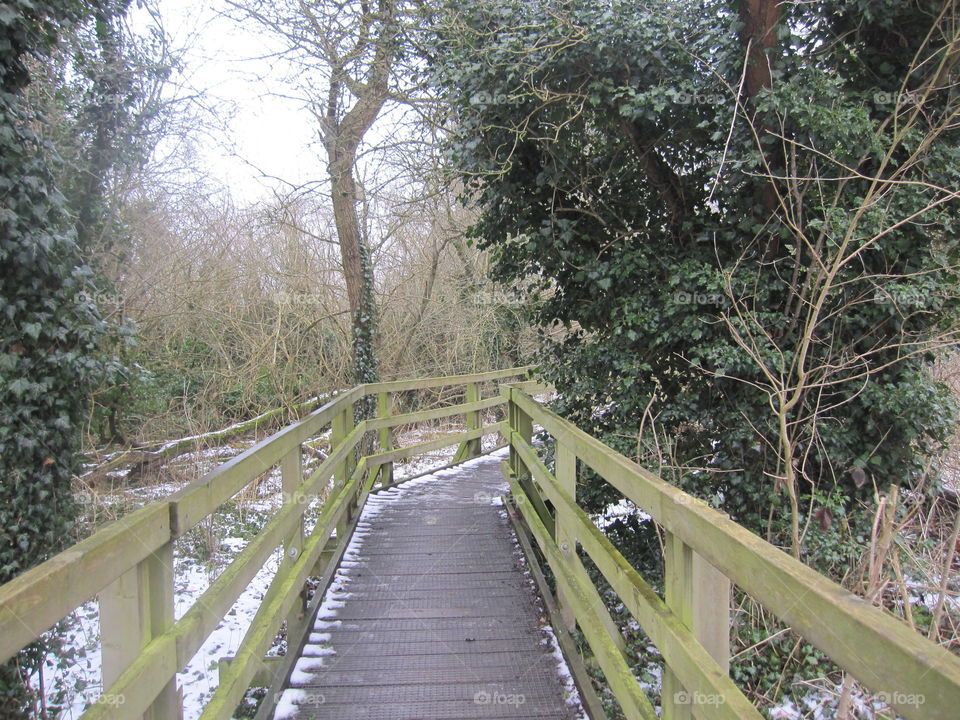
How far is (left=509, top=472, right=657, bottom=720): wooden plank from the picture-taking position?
6.50ft

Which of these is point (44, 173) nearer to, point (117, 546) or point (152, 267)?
point (117, 546)

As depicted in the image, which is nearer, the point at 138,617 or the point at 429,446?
the point at 138,617

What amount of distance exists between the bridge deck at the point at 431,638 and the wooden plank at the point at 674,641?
786mm

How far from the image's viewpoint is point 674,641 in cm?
162

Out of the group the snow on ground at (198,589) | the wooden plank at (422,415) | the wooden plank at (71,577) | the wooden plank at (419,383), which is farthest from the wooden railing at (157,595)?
the wooden plank at (422,415)

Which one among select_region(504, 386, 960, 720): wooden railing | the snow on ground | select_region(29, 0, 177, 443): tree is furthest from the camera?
select_region(29, 0, 177, 443): tree

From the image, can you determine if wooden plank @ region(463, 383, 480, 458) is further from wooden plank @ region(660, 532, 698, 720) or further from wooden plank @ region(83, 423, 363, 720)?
wooden plank @ region(660, 532, 698, 720)

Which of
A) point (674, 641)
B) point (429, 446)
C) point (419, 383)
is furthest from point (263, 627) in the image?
point (429, 446)

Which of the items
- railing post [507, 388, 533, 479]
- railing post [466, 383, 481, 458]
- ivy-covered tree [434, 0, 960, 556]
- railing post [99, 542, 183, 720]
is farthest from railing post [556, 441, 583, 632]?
railing post [466, 383, 481, 458]

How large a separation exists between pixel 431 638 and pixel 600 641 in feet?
4.01

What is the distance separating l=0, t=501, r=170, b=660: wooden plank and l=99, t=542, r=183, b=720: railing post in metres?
0.06

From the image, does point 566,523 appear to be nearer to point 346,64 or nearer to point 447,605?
point 447,605

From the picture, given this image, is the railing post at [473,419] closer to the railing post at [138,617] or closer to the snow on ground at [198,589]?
the snow on ground at [198,589]

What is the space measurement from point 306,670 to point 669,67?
15.4ft
